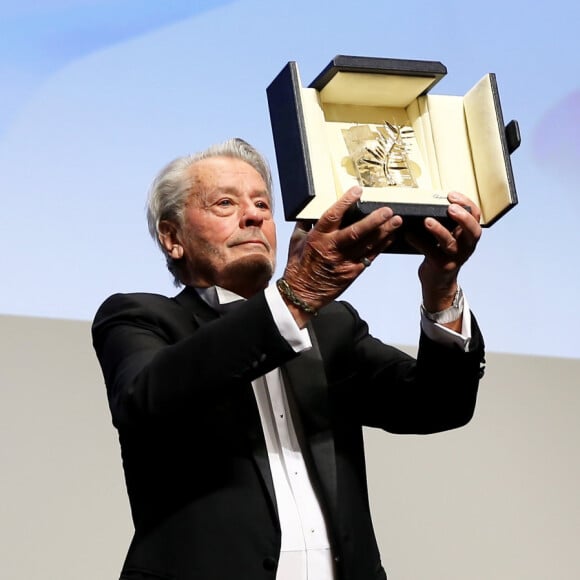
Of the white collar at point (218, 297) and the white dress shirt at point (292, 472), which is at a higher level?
the white collar at point (218, 297)

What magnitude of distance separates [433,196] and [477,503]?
1.44 meters

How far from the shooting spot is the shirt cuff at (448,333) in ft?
5.28

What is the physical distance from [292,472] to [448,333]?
0.31 m

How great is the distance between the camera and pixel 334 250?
1.39 meters

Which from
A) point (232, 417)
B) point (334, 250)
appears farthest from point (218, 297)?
point (334, 250)

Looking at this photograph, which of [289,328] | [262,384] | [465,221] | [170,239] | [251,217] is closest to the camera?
[289,328]

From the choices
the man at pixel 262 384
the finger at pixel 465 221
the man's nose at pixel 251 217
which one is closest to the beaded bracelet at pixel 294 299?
the man at pixel 262 384

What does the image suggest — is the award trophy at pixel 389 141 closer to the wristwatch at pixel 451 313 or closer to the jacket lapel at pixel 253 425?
the wristwatch at pixel 451 313

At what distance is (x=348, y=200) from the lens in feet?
4.58

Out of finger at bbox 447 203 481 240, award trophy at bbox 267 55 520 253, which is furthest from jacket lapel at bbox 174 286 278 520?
finger at bbox 447 203 481 240

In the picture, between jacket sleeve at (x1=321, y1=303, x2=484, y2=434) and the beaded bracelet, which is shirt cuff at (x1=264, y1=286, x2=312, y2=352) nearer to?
the beaded bracelet

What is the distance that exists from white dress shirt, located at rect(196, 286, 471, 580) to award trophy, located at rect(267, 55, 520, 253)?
16 cm

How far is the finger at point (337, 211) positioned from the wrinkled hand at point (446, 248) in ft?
0.42

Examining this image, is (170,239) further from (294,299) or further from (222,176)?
(294,299)
